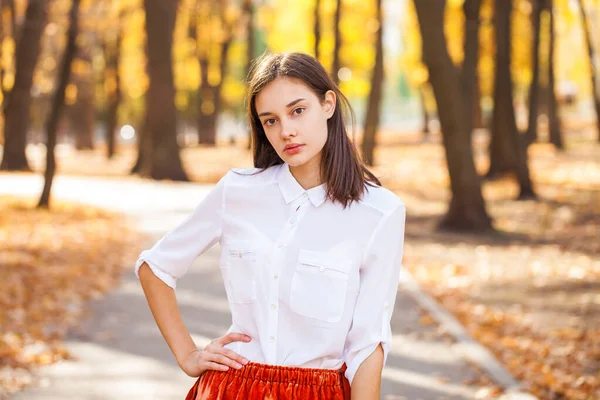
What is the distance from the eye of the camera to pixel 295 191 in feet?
10.0

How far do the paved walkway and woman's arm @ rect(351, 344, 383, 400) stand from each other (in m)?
4.23

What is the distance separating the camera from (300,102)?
301cm

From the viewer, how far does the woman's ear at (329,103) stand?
10.1 feet

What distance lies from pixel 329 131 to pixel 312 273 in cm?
49

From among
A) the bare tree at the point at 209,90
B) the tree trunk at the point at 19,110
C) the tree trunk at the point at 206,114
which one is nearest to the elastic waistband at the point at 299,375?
the tree trunk at the point at 19,110

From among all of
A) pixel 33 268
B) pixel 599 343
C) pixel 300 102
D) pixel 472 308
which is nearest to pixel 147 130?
pixel 33 268

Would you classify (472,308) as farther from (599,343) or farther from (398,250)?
(398,250)

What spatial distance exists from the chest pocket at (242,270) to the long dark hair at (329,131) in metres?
0.31

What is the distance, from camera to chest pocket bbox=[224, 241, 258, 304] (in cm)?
301

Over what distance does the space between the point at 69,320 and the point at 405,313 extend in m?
3.49

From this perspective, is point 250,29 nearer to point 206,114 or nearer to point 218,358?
point 206,114

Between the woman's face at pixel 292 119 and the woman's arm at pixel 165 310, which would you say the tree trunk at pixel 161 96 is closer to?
the woman's arm at pixel 165 310

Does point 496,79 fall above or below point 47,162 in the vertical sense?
above

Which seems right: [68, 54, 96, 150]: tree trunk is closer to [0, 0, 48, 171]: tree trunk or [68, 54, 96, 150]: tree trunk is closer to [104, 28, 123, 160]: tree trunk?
[104, 28, 123, 160]: tree trunk
